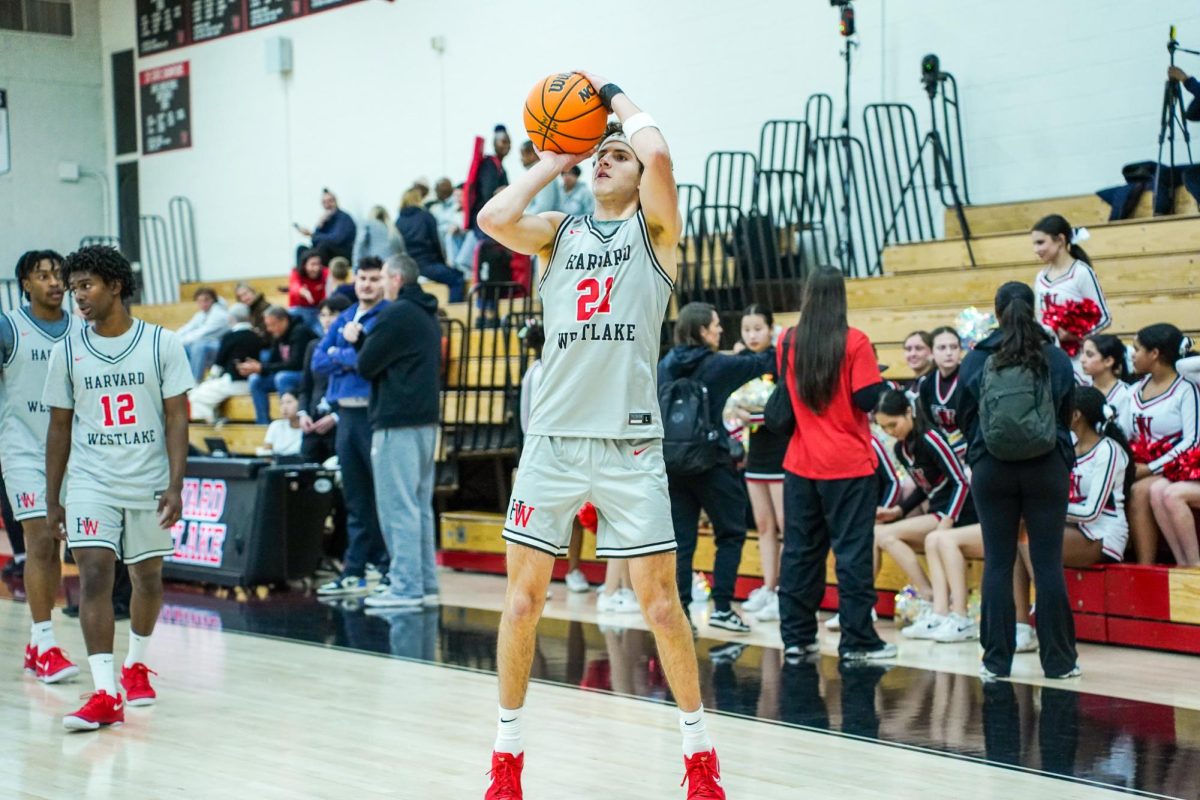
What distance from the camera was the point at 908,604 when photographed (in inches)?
271

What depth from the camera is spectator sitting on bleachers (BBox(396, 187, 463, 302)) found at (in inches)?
495

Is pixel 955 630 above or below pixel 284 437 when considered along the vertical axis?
below

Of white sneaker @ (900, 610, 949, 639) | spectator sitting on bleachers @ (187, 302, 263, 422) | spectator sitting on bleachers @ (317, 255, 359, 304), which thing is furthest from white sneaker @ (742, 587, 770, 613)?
spectator sitting on bleachers @ (187, 302, 263, 422)

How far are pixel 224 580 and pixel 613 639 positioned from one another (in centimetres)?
294

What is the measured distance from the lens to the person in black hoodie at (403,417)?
757 centimetres

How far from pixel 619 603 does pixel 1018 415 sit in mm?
2734

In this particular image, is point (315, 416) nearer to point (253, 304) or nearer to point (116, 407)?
point (116, 407)

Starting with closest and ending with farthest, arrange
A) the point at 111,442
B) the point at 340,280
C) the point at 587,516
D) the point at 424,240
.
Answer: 1. the point at 111,442
2. the point at 587,516
3. the point at 340,280
4. the point at 424,240

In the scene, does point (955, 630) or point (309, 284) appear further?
point (309, 284)

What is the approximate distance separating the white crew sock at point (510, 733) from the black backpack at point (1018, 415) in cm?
251

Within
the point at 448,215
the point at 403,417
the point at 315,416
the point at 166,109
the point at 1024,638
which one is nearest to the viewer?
the point at 1024,638

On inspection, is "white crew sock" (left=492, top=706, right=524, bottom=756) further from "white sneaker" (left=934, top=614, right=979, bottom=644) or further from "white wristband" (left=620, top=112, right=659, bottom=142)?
"white sneaker" (left=934, top=614, right=979, bottom=644)

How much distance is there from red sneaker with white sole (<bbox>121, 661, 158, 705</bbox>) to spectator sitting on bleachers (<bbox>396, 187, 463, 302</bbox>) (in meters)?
7.45

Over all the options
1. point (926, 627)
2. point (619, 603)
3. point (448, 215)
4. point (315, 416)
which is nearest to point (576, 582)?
Result: point (619, 603)
